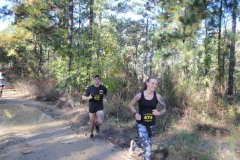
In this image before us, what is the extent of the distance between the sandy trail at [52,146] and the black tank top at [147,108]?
147cm

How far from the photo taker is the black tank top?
19.4 feet

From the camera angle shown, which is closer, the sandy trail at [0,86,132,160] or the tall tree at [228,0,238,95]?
the sandy trail at [0,86,132,160]

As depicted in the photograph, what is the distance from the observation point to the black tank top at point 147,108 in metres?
5.90

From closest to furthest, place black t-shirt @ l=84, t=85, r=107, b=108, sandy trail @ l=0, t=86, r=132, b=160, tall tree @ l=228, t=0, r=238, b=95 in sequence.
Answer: sandy trail @ l=0, t=86, r=132, b=160 < black t-shirt @ l=84, t=85, r=107, b=108 < tall tree @ l=228, t=0, r=238, b=95

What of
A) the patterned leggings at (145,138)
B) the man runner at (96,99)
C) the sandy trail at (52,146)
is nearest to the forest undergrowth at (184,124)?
the sandy trail at (52,146)

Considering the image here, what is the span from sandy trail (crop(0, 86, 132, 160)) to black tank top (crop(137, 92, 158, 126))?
58.0 inches

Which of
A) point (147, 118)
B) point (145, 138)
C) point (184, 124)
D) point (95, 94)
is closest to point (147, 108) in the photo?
point (147, 118)

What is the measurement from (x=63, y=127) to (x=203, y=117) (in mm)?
4840

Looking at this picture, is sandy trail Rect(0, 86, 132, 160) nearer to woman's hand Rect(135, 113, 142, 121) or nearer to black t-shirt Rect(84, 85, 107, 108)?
black t-shirt Rect(84, 85, 107, 108)

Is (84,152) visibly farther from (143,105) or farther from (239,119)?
(239,119)

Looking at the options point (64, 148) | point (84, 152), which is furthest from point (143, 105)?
point (64, 148)

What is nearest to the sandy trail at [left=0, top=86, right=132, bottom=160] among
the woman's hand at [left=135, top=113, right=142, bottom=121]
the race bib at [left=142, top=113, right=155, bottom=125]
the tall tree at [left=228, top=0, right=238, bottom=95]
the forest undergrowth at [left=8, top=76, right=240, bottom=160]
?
the forest undergrowth at [left=8, top=76, right=240, bottom=160]

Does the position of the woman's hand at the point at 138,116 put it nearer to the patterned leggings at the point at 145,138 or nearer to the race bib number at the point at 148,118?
the race bib number at the point at 148,118

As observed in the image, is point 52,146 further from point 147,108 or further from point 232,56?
point 232,56
